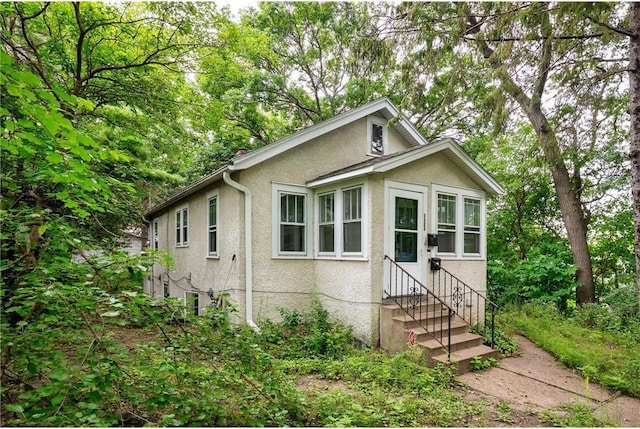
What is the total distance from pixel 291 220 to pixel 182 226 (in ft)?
14.7

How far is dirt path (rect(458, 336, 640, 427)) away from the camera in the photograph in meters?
4.37

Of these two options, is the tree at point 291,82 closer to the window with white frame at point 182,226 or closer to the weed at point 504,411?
the window with white frame at point 182,226

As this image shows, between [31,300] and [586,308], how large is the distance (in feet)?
37.1

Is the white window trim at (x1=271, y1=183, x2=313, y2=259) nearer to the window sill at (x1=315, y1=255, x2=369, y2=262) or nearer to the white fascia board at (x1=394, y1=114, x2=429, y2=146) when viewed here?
the window sill at (x1=315, y1=255, x2=369, y2=262)

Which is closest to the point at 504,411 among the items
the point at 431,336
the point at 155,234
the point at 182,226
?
the point at 431,336

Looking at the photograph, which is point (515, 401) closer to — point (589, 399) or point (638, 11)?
point (589, 399)

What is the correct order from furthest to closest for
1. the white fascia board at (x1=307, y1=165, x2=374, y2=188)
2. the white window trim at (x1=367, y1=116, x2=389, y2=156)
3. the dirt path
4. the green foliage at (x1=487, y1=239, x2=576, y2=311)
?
1. the green foliage at (x1=487, y1=239, x2=576, y2=311)
2. the white window trim at (x1=367, y1=116, x2=389, y2=156)
3. the white fascia board at (x1=307, y1=165, x2=374, y2=188)
4. the dirt path

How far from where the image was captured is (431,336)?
607 cm

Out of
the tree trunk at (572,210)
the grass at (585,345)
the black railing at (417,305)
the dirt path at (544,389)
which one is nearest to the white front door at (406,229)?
the black railing at (417,305)

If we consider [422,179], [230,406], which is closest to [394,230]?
[422,179]

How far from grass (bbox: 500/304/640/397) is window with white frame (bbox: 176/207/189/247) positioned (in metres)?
8.86

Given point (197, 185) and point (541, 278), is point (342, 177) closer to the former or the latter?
point (197, 185)

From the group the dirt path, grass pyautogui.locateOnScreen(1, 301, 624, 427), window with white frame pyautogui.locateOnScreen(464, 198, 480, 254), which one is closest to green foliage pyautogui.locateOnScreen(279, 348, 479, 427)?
grass pyautogui.locateOnScreen(1, 301, 624, 427)

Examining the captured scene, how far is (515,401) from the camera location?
179 inches
